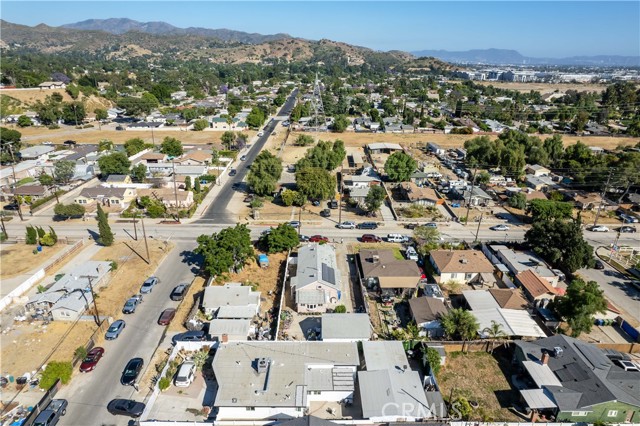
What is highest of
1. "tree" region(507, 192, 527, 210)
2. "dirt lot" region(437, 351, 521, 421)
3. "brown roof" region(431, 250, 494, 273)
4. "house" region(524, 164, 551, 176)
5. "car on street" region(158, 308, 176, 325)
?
"house" region(524, 164, 551, 176)

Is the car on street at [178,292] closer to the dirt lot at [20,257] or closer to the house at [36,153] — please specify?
the dirt lot at [20,257]

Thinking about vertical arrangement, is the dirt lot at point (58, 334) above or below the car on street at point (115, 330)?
below

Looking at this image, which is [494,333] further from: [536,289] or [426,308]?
[536,289]

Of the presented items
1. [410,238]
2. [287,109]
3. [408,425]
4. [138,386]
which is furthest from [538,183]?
[287,109]

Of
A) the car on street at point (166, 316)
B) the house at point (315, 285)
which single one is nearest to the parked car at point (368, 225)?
the house at point (315, 285)

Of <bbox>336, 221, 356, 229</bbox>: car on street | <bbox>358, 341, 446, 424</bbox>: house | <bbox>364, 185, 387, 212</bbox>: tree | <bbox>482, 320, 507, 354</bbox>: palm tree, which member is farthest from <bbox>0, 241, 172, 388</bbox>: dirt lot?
<bbox>482, 320, 507, 354</bbox>: palm tree

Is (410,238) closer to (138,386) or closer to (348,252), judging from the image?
(348,252)

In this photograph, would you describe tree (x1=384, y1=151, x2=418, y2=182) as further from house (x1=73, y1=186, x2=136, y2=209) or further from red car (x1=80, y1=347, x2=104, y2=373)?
red car (x1=80, y1=347, x2=104, y2=373)
